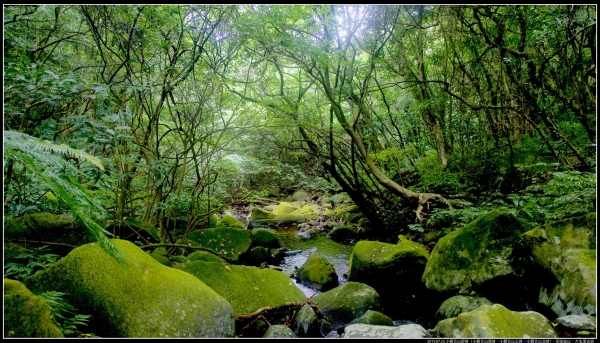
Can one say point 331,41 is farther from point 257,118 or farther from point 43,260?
point 43,260

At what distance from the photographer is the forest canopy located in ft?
13.1

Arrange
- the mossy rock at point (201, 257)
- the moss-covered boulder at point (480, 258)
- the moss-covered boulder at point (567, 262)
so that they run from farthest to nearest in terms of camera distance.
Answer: the mossy rock at point (201, 257) → the moss-covered boulder at point (480, 258) → the moss-covered boulder at point (567, 262)

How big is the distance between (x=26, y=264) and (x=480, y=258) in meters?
5.95

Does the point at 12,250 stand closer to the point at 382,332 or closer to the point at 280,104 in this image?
the point at 382,332

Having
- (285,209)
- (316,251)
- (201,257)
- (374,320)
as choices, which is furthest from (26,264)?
(285,209)

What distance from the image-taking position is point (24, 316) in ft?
5.94

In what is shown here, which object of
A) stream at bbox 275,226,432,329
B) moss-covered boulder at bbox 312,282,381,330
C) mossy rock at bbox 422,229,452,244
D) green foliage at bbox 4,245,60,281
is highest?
green foliage at bbox 4,245,60,281

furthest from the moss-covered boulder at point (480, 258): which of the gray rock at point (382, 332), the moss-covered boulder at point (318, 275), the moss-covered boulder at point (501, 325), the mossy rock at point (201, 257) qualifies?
the mossy rock at point (201, 257)

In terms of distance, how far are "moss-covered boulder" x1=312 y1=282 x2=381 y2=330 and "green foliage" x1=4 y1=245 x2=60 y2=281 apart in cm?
347

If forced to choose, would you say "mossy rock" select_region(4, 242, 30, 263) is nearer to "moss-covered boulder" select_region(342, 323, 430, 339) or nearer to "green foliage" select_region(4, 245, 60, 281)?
"green foliage" select_region(4, 245, 60, 281)

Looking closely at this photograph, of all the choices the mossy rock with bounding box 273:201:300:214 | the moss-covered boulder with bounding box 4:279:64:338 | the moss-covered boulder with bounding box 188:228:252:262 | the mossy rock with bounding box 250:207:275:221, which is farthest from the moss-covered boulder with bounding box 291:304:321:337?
the mossy rock with bounding box 273:201:300:214

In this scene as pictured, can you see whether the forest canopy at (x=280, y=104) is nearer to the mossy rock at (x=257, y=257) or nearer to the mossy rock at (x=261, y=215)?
the mossy rock at (x=257, y=257)

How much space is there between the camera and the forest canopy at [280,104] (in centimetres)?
399

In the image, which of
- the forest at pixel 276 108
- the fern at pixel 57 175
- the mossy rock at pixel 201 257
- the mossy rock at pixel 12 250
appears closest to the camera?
the fern at pixel 57 175
